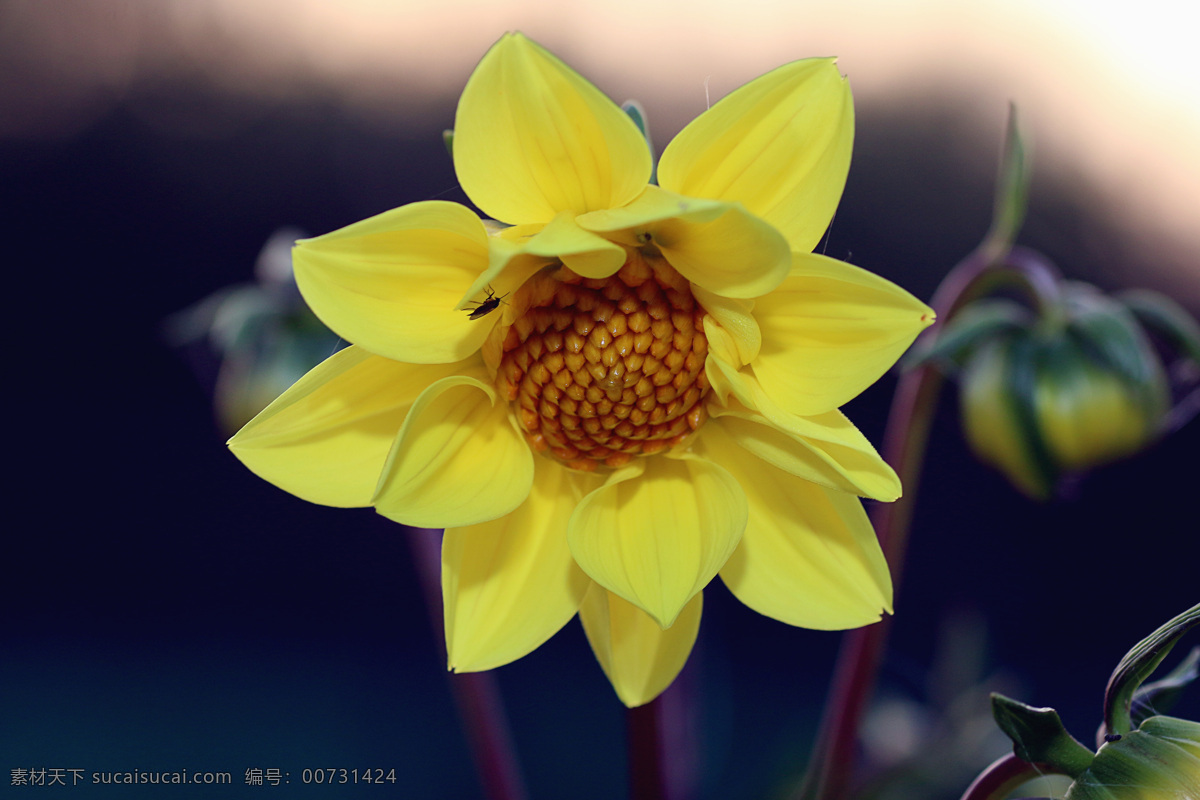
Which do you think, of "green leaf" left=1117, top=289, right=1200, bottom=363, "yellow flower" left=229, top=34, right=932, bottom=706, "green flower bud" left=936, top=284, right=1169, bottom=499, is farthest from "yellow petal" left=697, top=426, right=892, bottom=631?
"green leaf" left=1117, top=289, right=1200, bottom=363

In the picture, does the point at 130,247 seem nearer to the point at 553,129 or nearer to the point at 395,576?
the point at 395,576

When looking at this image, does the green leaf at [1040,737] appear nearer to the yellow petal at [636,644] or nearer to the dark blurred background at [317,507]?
the yellow petal at [636,644]

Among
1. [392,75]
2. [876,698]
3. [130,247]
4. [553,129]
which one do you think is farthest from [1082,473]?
[130,247]

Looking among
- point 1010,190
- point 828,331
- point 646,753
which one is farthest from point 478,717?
point 1010,190

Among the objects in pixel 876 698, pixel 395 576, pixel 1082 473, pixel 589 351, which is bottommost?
pixel 876 698

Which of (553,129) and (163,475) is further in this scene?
(163,475)

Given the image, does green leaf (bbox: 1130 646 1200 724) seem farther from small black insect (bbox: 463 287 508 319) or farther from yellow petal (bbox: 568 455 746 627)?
small black insect (bbox: 463 287 508 319)
